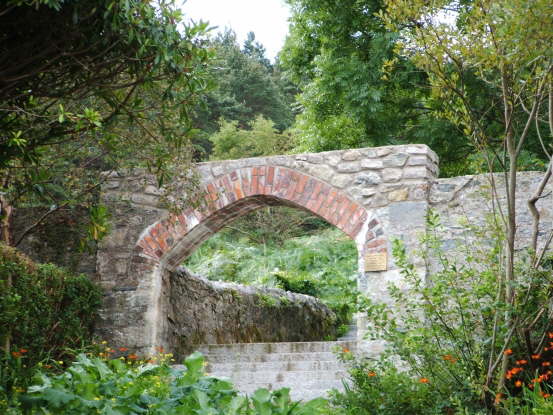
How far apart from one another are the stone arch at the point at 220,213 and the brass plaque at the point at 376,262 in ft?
0.88

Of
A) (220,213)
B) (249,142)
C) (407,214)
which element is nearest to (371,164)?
(407,214)

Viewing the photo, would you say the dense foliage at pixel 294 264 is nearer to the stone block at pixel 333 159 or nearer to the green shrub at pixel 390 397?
the stone block at pixel 333 159

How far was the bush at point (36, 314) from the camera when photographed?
4.95 meters

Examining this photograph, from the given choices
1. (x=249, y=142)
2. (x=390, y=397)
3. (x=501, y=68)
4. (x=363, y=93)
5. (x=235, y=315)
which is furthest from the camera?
(x=249, y=142)

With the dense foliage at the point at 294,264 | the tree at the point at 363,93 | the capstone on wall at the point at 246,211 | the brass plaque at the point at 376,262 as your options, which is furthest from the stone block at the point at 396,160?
the dense foliage at the point at 294,264

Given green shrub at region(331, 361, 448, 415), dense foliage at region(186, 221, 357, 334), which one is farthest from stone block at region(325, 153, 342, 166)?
dense foliage at region(186, 221, 357, 334)

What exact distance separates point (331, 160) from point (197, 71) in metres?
3.23

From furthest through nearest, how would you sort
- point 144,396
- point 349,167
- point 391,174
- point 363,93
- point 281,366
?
1. point 363,93
2. point 281,366
3. point 349,167
4. point 391,174
5. point 144,396

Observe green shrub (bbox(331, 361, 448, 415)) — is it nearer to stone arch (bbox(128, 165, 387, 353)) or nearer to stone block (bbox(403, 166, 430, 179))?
stone arch (bbox(128, 165, 387, 353))

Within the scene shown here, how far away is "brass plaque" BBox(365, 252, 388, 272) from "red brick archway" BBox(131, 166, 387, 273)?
8.3 inches

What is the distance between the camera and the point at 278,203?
278 inches

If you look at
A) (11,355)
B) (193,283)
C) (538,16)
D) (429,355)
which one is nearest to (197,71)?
(538,16)

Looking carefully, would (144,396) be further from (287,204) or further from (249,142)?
(249,142)

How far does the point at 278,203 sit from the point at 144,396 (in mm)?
3543
